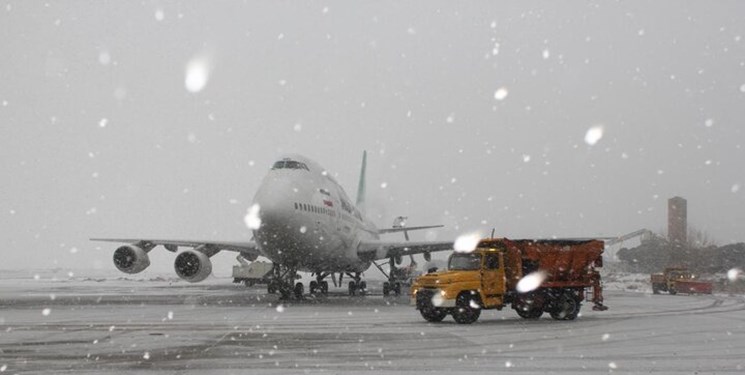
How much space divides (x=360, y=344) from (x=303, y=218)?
14.6 m

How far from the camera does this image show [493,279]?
2109 centimetres

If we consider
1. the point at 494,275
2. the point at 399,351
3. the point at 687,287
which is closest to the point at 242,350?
the point at 399,351

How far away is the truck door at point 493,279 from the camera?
68.0 ft

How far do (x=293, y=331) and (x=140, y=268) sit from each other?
1779 cm

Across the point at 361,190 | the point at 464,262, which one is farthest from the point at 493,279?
the point at 361,190

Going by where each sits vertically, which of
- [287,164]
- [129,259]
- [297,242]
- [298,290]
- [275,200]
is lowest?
[298,290]

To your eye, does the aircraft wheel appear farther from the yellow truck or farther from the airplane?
the yellow truck

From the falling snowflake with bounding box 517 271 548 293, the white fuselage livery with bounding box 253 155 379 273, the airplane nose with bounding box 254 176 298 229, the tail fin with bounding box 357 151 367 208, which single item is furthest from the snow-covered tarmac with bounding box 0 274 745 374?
the tail fin with bounding box 357 151 367 208

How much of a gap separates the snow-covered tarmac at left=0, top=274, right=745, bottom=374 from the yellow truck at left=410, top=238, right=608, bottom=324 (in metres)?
0.57

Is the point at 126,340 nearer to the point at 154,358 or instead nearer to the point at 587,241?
the point at 154,358

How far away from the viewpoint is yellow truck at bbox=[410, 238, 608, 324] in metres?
20.2

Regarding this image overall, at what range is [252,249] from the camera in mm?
33719

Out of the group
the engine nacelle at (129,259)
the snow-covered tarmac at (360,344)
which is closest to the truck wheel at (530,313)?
the snow-covered tarmac at (360,344)

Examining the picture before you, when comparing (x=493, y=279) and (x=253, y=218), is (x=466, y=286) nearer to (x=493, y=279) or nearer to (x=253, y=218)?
(x=493, y=279)
